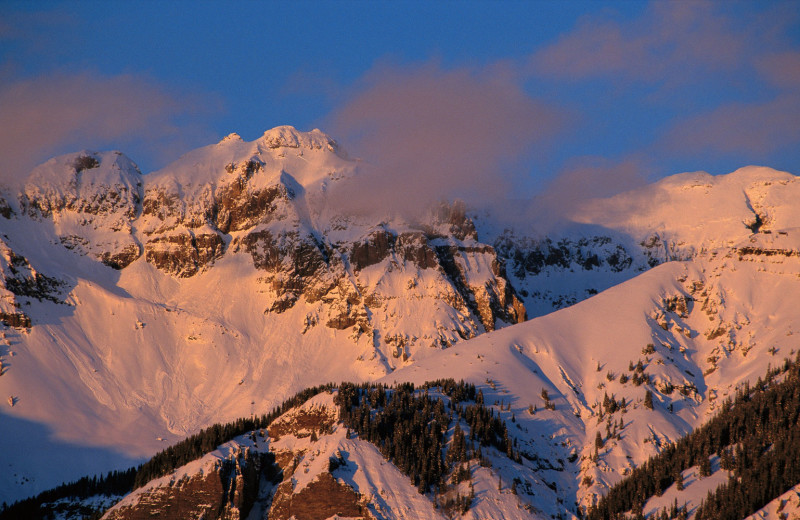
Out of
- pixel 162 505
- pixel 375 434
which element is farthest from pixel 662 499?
pixel 162 505

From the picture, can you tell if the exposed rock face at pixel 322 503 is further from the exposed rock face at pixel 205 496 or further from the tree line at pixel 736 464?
the tree line at pixel 736 464

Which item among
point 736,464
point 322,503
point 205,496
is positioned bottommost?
point 736,464

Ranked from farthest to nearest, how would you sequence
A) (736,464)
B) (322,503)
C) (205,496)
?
(205,496) < (736,464) < (322,503)

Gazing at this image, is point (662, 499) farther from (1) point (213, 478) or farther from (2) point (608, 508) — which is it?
(1) point (213, 478)

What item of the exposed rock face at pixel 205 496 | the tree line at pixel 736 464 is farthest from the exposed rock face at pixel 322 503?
the tree line at pixel 736 464

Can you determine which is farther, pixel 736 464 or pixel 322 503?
pixel 736 464

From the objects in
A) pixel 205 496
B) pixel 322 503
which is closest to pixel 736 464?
pixel 322 503

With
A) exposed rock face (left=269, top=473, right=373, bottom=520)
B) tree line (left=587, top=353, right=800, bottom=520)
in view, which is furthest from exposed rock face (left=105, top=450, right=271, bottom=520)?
tree line (left=587, top=353, right=800, bottom=520)

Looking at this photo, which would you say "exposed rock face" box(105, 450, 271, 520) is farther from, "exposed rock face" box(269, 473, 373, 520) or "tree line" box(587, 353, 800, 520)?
A: "tree line" box(587, 353, 800, 520)

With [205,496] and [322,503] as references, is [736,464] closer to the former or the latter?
[322,503]

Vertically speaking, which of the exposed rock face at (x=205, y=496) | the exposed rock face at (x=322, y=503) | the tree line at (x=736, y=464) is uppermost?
the exposed rock face at (x=205, y=496)

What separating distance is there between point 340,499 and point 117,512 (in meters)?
41.7

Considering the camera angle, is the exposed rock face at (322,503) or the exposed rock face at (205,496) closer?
the exposed rock face at (322,503)

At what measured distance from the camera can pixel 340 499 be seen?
178m
